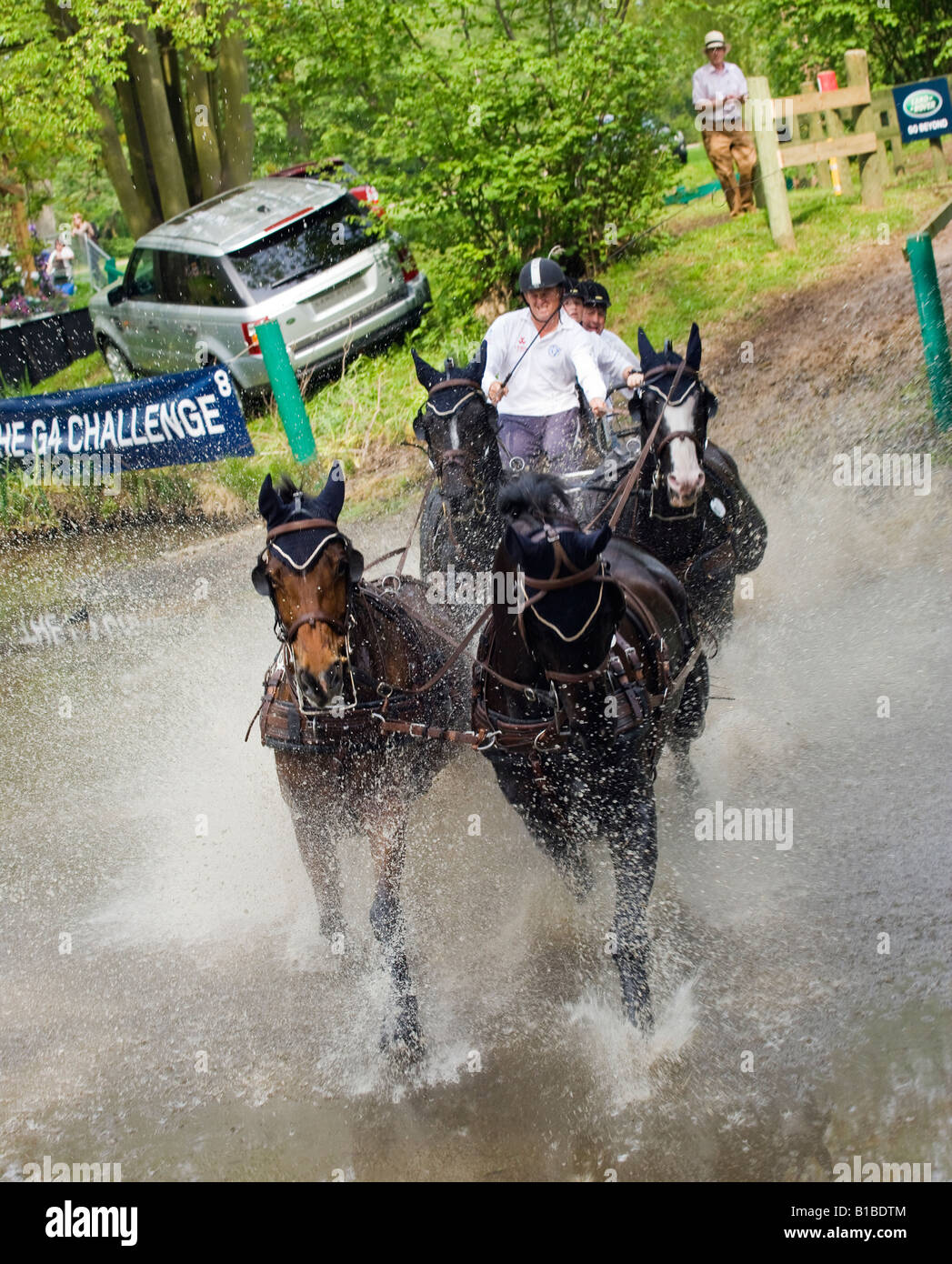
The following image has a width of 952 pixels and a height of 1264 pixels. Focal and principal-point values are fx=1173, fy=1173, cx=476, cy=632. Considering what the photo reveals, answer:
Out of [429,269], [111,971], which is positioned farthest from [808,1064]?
[429,269]

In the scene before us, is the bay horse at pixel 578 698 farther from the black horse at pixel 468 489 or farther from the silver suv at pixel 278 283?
the silver suv at pixel 278 283

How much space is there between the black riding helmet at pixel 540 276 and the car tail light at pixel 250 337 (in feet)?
20.9

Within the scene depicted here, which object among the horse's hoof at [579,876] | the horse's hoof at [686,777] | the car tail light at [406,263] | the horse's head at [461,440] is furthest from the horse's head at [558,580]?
the car tail light at [406,263]

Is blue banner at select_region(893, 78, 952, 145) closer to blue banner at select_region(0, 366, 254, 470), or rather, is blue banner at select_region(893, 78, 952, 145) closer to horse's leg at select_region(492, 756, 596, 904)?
blue banner at select_region(0, 366, 254, 470)

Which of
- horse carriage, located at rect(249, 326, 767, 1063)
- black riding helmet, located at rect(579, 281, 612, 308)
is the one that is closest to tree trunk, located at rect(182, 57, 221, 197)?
black riding helmet, located at rect(579, 281, 612, 308)

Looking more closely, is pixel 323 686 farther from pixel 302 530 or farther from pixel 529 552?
pixel 529 552

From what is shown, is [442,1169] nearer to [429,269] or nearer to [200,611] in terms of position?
[200,611]

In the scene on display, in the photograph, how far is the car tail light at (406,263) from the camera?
14.0m

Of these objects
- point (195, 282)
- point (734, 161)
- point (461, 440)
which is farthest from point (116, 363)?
point (461, 440)

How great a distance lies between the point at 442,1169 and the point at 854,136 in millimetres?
12188

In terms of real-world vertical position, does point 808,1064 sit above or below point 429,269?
below

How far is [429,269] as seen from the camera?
13680 millimetres

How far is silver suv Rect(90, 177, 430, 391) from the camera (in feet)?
42.9

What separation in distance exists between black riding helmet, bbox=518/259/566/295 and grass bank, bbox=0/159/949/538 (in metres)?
4.71
